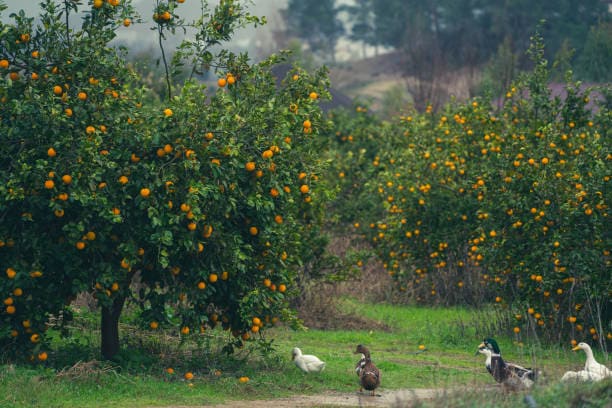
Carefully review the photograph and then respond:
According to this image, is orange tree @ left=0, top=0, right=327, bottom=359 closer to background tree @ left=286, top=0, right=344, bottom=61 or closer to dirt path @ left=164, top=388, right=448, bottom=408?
dirt path @ left=164, top=388, right=448, bottom=408

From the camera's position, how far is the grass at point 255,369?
995 cm

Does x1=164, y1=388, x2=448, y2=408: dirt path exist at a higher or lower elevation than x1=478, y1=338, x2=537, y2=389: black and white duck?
lower

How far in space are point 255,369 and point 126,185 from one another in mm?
3058

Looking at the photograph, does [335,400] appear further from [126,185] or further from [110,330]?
[126,185]

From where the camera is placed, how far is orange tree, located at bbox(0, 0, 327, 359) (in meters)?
10.4

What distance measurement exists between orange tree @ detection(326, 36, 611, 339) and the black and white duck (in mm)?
1753

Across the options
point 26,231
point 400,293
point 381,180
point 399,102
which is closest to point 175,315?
point 26,231

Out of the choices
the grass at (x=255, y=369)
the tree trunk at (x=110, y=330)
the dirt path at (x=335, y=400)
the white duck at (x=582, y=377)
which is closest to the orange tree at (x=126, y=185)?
the tree trunk at (x=110, y=330)

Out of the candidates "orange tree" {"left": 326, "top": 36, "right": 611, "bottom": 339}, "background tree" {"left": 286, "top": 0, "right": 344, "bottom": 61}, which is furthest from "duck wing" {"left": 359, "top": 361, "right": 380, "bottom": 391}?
"background tree" {"left": 286, "top": 0, "right": 344, "bottom": 61}

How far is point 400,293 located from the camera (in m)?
21.1

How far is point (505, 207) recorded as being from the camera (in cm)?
1599

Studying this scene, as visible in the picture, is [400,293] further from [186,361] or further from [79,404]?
[79,404]

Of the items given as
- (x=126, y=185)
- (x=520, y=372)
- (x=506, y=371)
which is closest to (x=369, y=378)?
(x=506, y=371)

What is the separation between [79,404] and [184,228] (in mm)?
2202
